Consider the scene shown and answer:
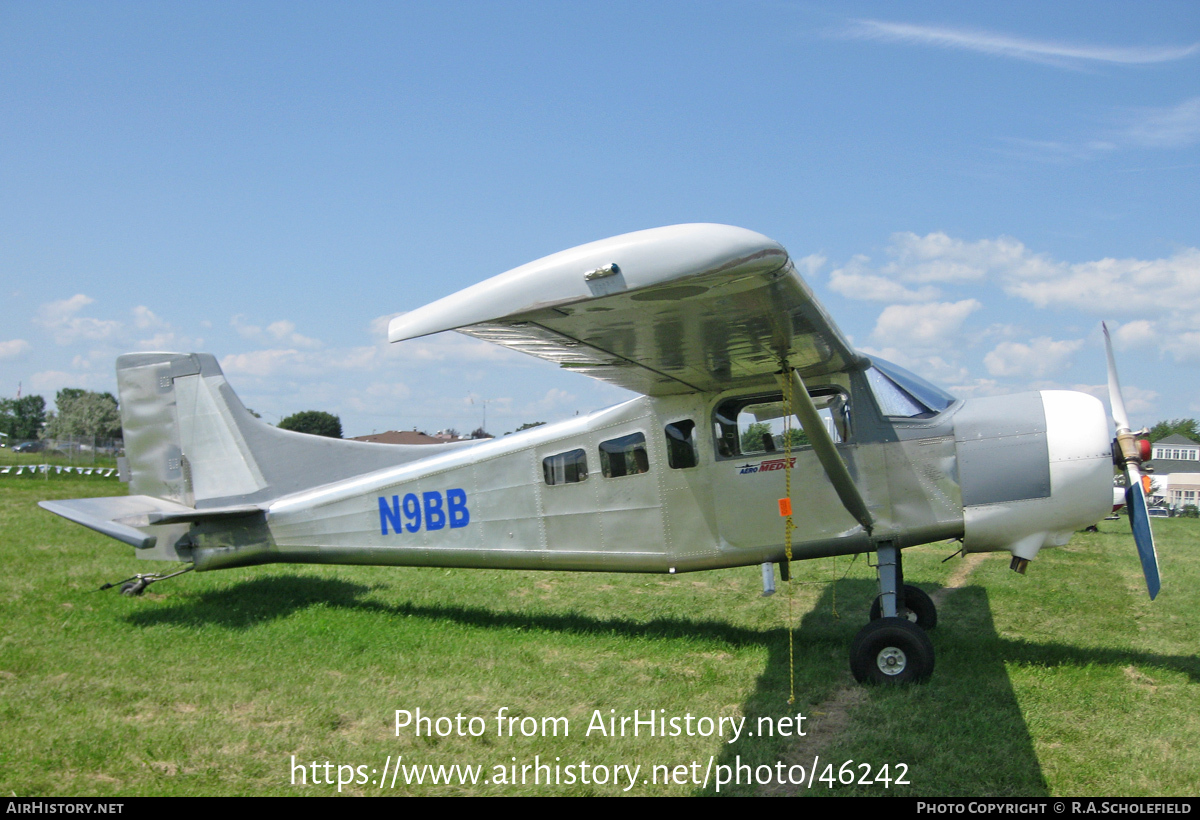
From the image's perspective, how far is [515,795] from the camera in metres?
4.12

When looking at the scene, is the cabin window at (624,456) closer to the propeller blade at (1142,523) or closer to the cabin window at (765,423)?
the cabin window at (765,423)

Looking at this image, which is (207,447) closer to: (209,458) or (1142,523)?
(209,458)

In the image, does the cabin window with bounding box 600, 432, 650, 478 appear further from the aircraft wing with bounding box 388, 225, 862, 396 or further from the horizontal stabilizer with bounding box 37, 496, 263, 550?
the horizontal stabilizer with bounding box 37, 496, 263, 550

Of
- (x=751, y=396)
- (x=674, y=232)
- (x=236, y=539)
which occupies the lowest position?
(x=236, y=539)

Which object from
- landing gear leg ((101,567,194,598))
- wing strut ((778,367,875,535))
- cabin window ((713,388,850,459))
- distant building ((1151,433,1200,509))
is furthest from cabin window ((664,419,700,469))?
distant building ((1151,433,1200,509))

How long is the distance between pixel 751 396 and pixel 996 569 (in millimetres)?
7795

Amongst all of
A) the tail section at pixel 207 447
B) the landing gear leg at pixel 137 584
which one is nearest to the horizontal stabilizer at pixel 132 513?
the tail section at pixel 207 447

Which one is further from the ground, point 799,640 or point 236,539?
point 236,539

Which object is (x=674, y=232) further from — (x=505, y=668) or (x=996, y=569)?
(x=996, y=569)

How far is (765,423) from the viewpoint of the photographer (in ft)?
21.9

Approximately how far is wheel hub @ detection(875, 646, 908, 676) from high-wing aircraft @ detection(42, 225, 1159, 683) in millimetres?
22

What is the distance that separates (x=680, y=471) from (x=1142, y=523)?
3.67 meters
